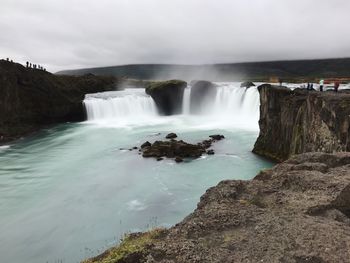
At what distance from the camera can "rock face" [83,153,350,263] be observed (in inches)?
274

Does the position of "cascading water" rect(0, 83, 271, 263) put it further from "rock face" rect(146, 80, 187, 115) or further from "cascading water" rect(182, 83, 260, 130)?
"rock face" rect(146, 80, 187, 115)

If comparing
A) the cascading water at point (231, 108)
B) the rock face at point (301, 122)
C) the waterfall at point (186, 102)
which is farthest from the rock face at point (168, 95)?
the rock face at point (301, 122)

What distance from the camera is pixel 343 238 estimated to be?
7.07 meters

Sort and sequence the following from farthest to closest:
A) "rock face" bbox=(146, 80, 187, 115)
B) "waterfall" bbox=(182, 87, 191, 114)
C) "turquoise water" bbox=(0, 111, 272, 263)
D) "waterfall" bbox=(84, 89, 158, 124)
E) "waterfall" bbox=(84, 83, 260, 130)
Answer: "waterfall" bbox=(182, 87, 191, 114)
"rock face" bbox=(146, 80, 187, 115)
"waterfall" bbox=(84, 89, 158, 124)
"waterfall" bbox=(84, 83, 260, 130)
"turquoise water" bbox=(0, 111, 272, 263)

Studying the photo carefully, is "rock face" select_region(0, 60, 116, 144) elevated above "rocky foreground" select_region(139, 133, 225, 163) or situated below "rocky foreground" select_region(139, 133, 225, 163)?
above

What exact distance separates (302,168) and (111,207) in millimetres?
14765

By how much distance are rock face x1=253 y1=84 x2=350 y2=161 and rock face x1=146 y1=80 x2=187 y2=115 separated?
113 feet

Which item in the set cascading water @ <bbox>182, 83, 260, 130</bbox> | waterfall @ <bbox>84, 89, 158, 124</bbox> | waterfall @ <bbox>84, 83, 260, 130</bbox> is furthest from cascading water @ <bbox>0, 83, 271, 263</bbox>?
waterfall @ <bbox>84, 89, 158, 124</bbox>

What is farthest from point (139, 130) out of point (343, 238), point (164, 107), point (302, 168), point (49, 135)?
point (343, 238)

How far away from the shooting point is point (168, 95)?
7044 cm

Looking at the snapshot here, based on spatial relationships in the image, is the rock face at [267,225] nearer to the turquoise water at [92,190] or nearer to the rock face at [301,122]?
the turquoise water at [92,190]

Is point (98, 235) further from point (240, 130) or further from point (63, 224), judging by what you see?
point (240, 130)

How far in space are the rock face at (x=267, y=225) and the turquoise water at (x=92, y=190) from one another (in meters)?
10.1

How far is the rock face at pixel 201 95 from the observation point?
223 feet
